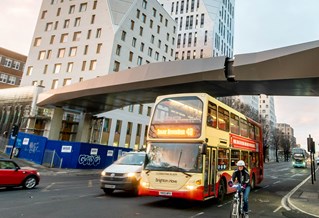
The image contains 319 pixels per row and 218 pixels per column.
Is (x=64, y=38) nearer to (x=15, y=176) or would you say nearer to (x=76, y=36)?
(x=76, y=36)

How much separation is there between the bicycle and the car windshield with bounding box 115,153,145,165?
5.66 meters

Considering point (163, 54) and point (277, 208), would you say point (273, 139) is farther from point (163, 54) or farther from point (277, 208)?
point (277, 208)

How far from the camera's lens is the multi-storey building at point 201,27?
260 ft

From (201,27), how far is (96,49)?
47281 millimetres

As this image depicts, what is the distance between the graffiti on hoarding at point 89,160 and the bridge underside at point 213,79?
5804mm

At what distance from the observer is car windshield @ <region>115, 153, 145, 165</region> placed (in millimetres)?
12766

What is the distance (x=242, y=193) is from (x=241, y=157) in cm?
581

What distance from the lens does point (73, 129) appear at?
136 ft

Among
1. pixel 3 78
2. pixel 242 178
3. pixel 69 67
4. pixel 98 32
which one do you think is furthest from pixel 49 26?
pixel 242 178

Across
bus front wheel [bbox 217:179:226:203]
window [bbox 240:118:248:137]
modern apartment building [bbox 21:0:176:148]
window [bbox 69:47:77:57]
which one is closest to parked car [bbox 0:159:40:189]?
bus front wheel [bbox 217:179:226:203]

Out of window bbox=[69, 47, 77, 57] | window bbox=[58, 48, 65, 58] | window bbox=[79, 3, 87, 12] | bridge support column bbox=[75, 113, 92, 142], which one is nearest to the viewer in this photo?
bridge support column bbox=[75, 113, 92, 142]

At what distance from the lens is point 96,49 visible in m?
43.9

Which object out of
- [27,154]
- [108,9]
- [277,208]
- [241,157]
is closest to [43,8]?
[108,9]

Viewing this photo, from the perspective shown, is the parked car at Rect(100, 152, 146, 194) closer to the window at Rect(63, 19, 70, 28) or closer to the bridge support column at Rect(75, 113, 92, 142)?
the bridge support column at Rect(75, 113, 92, 142)
